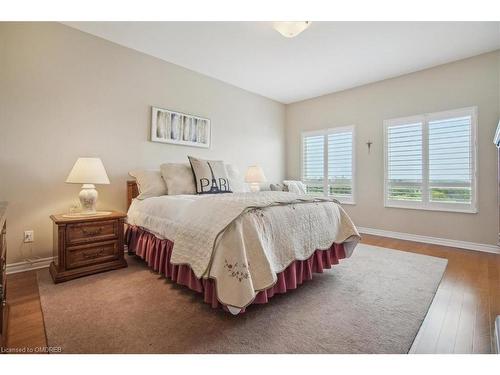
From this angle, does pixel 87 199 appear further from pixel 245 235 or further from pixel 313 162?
pixel 313 162

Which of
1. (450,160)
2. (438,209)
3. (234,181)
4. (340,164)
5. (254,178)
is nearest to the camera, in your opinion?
(234,181)

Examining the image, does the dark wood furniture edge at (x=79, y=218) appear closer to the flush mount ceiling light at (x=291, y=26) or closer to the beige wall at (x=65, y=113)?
the beige wall at (x=65, y=113)

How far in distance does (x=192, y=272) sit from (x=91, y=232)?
1159mm

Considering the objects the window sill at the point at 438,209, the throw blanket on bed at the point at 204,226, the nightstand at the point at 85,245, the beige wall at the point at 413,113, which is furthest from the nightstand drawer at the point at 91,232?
the window sill at the point at 438,209

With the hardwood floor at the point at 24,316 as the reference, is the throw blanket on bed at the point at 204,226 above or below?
above

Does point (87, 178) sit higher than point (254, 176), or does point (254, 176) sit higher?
point (254, 176)

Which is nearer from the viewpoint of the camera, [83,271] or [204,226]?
[204,226]

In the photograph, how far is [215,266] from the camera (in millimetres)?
1467

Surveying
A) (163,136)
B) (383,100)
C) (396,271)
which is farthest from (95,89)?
(383,100)

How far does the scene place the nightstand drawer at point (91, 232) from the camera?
6.92ft

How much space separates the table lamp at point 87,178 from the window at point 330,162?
12.1ft

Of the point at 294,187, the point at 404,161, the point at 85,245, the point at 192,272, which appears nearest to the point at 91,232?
the point at 85,245

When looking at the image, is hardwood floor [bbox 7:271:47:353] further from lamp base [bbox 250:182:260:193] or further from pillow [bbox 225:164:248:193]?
lamp base [bbox 250:182:260:193]

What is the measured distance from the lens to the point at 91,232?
7.28 ft
